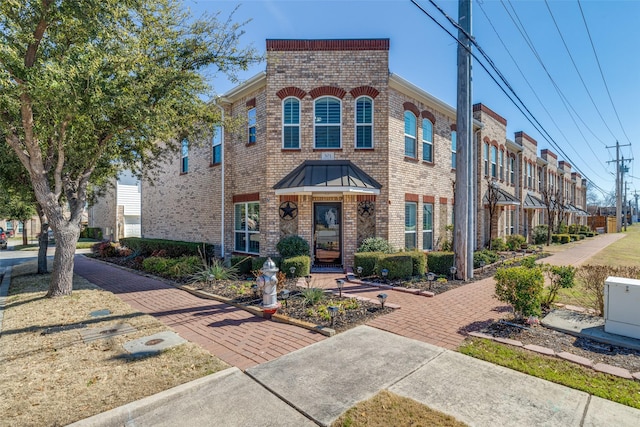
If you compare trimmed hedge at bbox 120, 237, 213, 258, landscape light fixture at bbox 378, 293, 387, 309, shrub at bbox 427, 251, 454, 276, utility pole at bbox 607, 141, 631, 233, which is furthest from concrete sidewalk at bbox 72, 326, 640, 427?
utility pole at bbox 607, 141, 631, 233

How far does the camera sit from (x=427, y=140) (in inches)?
580

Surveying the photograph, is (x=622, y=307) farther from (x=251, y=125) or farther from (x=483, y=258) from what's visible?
(x=251, y=125)

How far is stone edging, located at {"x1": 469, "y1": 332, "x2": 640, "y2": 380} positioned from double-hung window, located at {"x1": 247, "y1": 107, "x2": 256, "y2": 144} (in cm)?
1066

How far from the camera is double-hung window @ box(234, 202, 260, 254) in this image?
13.1 meters

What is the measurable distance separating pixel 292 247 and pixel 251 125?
5.54 meters

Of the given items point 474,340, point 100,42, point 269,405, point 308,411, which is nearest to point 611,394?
point 474,340

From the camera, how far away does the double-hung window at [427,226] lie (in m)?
14.5

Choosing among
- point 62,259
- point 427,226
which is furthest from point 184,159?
point 427,226

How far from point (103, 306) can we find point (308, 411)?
264 inches

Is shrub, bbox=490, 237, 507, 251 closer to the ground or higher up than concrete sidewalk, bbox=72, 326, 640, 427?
higher up

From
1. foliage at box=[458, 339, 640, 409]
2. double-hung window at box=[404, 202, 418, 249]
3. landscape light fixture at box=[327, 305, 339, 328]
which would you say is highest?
double-hung window at box=[404, 202, 418, 249]

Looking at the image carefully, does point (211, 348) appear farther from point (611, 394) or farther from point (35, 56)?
point (35, 56)

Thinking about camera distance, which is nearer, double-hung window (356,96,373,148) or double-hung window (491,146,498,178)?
double-hung window (356,96,373,148)

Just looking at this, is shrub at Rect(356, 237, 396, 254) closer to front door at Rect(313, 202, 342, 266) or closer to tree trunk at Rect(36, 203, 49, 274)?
front door at Rect(313, 202, 342, 266)
